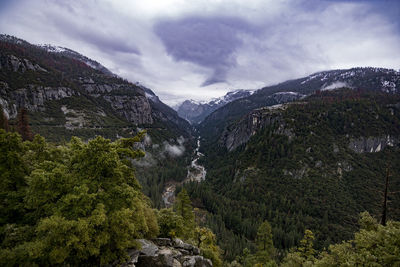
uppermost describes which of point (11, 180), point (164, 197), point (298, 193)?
point (11, 180)

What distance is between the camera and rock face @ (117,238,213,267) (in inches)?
789

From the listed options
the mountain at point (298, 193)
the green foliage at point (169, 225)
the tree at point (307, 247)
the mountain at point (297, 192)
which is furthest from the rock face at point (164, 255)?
the mountain at point (298, 193)

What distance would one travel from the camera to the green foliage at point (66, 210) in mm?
14305

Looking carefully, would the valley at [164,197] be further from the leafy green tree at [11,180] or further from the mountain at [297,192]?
the mountain at [297,192]

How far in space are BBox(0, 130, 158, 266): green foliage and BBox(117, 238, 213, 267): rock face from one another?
5.58ft

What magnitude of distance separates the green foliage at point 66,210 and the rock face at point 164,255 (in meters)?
1.70

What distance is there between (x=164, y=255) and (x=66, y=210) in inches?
465

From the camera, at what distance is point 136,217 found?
20906 mm

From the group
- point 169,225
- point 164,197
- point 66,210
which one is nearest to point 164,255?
point 169,225

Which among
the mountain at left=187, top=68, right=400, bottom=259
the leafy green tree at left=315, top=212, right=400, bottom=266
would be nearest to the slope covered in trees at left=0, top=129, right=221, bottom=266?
the leafy green tree at left=315, top=212, right=400, bottom=266

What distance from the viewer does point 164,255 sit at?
70.4ft

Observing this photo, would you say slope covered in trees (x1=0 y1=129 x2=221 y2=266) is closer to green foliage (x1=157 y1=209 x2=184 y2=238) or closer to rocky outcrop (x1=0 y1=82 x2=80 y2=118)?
green foliage (x1=157 y1=209 x2=184 y2=238)

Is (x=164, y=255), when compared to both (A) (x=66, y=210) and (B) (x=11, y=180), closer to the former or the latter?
(A) (x=66, y=210)

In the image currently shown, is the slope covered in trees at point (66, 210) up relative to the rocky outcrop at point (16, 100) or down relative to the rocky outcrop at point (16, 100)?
down
